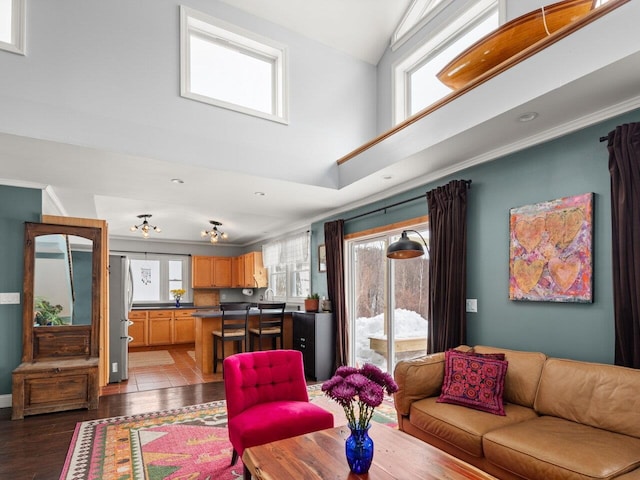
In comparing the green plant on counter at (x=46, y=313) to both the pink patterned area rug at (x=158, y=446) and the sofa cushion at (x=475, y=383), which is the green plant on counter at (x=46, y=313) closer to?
the pink patterned area rug at (x=158, y=446)

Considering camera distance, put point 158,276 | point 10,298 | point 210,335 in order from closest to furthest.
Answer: point 10,298
point 210,335
point 158,276

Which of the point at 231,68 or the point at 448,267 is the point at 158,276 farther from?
the point at 448,267

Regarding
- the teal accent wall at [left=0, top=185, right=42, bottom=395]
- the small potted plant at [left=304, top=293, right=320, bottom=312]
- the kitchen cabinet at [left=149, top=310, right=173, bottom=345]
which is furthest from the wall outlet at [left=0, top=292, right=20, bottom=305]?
the kitchen cabinet at [left=149, top=310, right=173, bottom=345]

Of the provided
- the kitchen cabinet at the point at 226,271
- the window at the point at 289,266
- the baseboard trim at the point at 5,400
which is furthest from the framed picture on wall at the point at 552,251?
the kitchen cabinet at the point at 226,271

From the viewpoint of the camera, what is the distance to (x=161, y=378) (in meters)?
5.58

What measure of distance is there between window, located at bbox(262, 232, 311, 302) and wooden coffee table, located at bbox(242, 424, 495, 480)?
4.60 metres

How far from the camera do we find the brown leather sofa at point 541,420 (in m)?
1.97

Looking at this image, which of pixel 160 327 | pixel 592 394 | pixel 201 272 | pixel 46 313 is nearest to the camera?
A: pixel 592 394

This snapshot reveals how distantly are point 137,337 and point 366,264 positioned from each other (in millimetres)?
5559

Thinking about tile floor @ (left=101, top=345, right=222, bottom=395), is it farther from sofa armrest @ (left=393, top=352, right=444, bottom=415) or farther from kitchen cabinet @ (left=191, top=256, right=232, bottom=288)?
sofa armrest @ (left=393, top=352, right=444, bottom=415)

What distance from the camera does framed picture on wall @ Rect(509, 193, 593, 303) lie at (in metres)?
2.77

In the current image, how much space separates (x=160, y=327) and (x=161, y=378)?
125 inches

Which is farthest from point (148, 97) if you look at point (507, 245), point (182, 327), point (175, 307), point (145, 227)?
point (175, 307)

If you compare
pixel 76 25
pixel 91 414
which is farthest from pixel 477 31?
pixel 91 414
